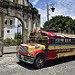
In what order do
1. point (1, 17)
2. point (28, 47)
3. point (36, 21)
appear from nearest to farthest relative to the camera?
point (28, 47)
point (1, 17)
point (36, 21)

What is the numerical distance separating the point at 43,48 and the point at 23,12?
7.66 meters

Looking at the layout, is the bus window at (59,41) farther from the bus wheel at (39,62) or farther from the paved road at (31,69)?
the bus wheel at (39,62)

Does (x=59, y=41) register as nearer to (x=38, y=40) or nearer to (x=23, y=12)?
(x=38, y=40)

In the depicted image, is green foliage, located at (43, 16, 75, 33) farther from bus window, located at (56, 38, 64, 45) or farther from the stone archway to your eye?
bus window, located at (56, 38, 64, 45)

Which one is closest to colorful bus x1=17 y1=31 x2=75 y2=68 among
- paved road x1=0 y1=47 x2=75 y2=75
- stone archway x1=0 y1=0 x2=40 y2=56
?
paved road x1=0 y1=47 x2=75 y2=75

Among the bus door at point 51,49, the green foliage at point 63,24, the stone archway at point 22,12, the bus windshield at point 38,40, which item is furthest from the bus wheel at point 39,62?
the green foliage at point 63,24

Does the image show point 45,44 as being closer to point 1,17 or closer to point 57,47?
point 57,47

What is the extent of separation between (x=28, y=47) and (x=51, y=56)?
2217 mm

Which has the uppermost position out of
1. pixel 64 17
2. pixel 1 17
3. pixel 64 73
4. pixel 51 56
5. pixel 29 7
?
pixel 64 17

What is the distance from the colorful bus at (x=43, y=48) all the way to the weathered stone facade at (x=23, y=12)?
522 cm

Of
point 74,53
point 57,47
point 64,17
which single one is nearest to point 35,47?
point 57,47

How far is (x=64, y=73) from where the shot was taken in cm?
675

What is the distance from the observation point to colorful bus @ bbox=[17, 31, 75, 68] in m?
7.32

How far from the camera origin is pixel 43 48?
786 cm
